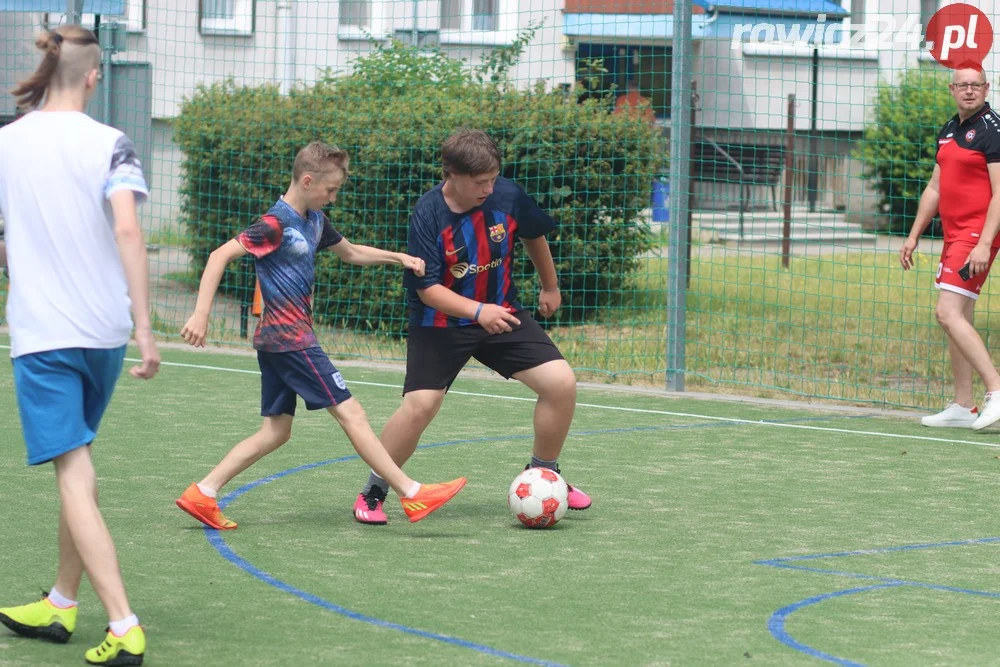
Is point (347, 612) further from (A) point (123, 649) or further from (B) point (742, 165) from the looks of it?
(B) point (742, 165)

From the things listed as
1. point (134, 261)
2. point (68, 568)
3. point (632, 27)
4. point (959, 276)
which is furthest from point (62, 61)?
point (632, 27)

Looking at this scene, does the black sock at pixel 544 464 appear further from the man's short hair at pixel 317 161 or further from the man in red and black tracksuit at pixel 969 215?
the man in red and black tracksuit at pixel 969 215

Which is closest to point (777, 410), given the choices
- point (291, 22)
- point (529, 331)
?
point (529, 331)

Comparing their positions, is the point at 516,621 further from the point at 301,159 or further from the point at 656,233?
the point at 656,233

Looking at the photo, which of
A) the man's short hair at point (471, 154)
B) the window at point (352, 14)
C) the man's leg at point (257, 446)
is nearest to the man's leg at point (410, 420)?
the man's leg at point (257, 446)

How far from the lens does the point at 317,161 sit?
5.69m

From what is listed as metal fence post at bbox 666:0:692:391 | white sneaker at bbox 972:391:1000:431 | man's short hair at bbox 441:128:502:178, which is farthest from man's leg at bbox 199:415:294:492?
metal fence post at bbox 666:0:692:391

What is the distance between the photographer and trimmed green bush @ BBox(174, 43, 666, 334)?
39.4ft

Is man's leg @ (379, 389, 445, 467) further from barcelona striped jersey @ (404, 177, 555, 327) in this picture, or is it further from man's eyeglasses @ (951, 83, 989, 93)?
man's eyeglasses @ (951, 83, 989, 93)

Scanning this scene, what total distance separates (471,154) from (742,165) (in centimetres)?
1044

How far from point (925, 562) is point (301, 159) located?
2.77 meters

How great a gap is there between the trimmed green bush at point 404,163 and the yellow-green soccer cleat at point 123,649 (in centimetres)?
803

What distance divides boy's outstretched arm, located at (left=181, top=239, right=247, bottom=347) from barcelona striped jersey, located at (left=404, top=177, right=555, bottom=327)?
0.76 m

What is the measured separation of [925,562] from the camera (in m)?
5.48
